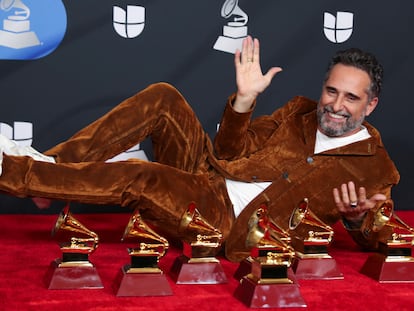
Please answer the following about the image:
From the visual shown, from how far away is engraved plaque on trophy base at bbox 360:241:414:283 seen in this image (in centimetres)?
255

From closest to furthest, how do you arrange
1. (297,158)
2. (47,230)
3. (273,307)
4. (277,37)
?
1. (273,307)
2. (297,158)
3. (47,230)
4. (277,37)

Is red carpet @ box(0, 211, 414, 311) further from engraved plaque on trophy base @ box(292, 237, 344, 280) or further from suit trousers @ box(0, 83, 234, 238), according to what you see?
suit trousers @ box(0, 83, 234, 238)

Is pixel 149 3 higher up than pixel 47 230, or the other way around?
pixel 149 3

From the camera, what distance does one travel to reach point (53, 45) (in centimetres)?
376

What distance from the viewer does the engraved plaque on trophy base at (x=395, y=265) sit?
255cm

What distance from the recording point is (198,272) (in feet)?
7.93

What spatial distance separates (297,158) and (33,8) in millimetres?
1493

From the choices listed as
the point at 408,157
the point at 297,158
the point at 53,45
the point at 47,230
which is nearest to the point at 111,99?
the point at 53,45

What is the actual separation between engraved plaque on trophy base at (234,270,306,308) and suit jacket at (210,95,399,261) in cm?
67

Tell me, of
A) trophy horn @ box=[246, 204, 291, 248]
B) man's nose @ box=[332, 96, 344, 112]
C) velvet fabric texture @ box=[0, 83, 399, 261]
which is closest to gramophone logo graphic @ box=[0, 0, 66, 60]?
velvet fabric texture @ box=[0, 83, 399, 261]

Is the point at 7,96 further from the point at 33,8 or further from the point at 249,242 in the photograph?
the point at 249,242

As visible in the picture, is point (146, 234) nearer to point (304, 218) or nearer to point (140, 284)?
point (140, 284)

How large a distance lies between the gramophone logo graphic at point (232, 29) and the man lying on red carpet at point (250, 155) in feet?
2.85

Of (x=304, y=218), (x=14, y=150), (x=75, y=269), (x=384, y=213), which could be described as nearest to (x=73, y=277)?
(x=75, y=269)
